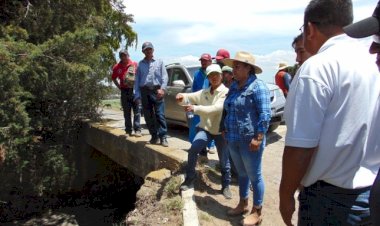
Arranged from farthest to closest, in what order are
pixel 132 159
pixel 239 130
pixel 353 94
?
pixel 132 159, pixel 239 130, pixel 353 94

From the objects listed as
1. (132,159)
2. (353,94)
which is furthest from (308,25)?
(132,159)

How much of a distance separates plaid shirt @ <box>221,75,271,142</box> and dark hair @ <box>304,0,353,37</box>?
207 centimetres

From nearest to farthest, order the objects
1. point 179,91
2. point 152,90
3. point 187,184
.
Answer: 1. point 187,184
2. point 152,90
3. point 179,91

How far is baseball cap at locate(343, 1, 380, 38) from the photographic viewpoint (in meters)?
1.55

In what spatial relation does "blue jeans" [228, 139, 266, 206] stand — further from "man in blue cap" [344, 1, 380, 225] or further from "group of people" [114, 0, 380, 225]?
"man in blue cap" [344, 1, 380, 225]

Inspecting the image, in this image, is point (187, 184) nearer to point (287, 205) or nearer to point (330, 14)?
point (287, 205)

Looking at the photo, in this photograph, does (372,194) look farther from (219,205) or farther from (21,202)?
(21,202)

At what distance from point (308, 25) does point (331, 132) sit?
23.3 inches

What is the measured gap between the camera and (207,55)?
21.9ft

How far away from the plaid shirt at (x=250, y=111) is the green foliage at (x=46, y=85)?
5166mm

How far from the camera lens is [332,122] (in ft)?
6.23

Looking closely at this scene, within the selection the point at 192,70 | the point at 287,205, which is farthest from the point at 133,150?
the point at 287,205

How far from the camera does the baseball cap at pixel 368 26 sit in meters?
1.55

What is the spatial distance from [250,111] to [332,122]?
7.30ft
